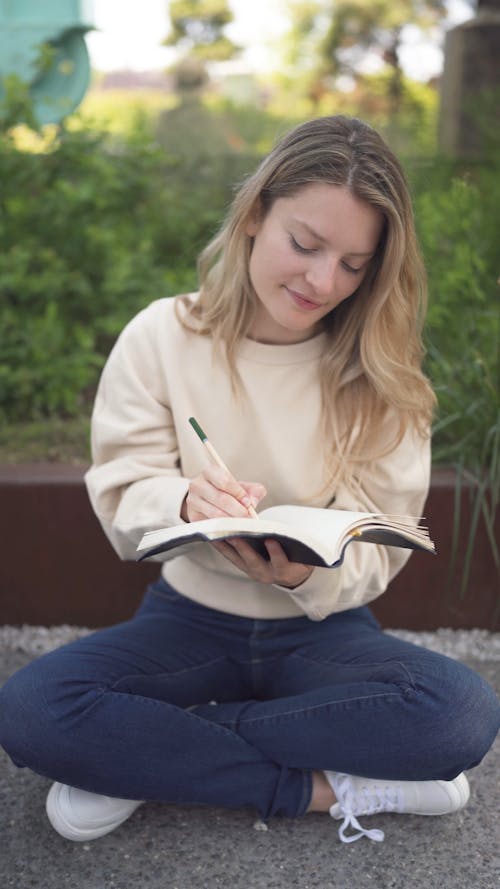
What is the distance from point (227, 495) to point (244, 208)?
57cm

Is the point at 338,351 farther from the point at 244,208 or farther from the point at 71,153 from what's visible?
the point at 71,153

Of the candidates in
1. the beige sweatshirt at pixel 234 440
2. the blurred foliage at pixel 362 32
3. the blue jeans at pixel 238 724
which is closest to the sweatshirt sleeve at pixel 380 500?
the beige sweatshirt at pixel 234 440

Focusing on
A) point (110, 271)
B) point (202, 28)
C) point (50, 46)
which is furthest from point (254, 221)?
point (202, 28)

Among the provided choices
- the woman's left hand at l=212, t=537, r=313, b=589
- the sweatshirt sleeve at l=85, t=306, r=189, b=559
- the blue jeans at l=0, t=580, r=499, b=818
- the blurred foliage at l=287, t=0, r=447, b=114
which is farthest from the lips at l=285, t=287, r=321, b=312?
the blurred foliage at l=287, t=0, r=447, b=114

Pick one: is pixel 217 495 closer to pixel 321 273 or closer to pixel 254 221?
pixel 321 273

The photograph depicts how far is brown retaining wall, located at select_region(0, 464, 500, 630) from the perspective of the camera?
2508 mm

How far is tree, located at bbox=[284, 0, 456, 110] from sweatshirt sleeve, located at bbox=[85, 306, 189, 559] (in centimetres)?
1230

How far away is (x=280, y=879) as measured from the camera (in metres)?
1.66

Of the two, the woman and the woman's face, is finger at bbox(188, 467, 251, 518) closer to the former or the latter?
the woman

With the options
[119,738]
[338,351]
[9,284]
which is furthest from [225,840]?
[9,284]

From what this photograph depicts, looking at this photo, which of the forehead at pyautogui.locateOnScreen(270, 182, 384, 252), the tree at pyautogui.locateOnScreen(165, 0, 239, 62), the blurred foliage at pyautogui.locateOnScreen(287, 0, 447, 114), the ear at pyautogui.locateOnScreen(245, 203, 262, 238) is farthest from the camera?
the tree at pyautogui.locateOnScreen(165, 0, 239, 62)

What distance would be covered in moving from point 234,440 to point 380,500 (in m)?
0.31

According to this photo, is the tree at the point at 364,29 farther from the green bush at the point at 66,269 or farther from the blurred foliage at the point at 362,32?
the green bush at the point at 66,269

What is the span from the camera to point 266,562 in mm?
1728
